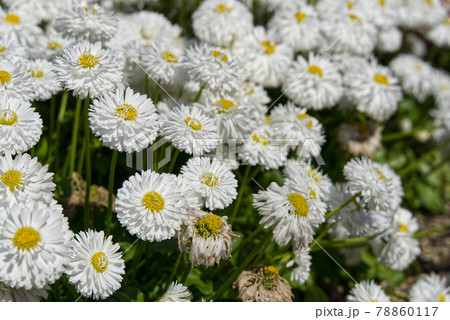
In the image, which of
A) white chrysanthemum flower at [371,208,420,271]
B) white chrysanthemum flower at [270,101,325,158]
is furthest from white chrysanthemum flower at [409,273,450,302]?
white chrysanthemum flower at [270,101,325,158]

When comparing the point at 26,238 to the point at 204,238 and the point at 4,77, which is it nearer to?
the point at 204,238

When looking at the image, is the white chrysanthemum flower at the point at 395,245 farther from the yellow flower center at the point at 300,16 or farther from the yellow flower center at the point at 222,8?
the yellow flower center at the point at 222,8

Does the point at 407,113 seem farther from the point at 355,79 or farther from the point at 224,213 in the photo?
the point at 224,213

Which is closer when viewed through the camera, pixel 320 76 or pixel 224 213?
pixel 224 213

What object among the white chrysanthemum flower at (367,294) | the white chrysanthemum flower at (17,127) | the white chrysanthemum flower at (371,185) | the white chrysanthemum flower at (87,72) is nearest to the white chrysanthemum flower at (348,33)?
the white chrysanthemum flower at (371,185)

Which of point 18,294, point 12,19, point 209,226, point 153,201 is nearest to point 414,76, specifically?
point 209,226
